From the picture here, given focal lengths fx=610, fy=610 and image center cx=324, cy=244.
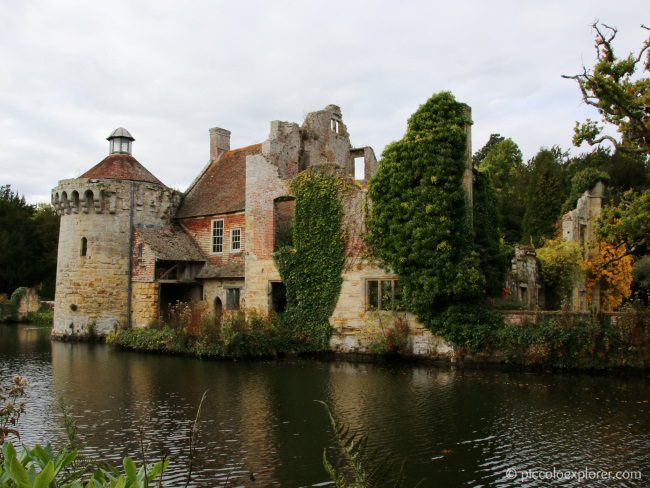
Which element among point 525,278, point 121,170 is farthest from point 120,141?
point 525,278

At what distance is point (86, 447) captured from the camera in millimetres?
9984

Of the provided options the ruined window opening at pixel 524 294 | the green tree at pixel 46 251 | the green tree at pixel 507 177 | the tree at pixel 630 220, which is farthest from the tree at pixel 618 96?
Answer: the green tree at pixel 46 251

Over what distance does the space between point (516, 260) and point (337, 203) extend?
828cm

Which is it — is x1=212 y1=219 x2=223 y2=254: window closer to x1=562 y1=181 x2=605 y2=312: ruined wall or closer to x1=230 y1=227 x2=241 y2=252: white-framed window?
x1=230 y1=227 x2=241 y2=252: white-framed window

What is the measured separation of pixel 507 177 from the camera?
53875 mm

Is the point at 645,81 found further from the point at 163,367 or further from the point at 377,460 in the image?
the point at 163,367

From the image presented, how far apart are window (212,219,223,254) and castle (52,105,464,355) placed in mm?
48

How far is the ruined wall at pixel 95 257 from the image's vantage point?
2825 centimetres

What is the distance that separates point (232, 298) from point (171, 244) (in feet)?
13.6

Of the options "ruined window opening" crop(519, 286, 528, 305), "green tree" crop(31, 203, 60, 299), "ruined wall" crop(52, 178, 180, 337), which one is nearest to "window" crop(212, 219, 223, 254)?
"ruined wall" crop(52, 178, 180, 337)

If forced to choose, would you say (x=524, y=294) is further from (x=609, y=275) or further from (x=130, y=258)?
(x=130, y=258)

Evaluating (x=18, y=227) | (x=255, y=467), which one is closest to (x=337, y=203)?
(x=255, y=467)

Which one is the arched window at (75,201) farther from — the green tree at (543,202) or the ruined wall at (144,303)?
the green tree at (543,202)

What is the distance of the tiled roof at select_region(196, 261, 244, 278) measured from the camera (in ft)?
88.8
